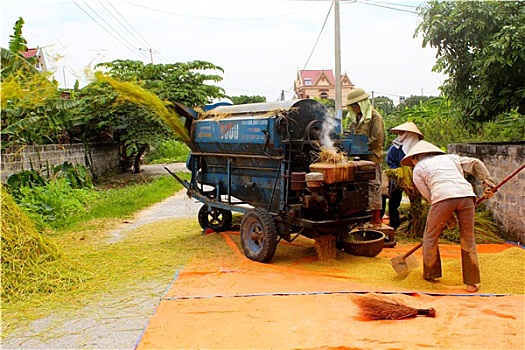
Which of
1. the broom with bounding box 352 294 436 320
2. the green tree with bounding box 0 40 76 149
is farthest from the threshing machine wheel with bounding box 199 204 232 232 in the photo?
the broom with bounding box 352 294 436 320

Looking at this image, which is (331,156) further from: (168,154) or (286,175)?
(168,154)

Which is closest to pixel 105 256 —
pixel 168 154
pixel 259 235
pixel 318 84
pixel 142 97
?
pixel 259 235

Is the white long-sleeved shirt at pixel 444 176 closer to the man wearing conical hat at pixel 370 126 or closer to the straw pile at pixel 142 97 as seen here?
the man wearing conical hat at pixel 370 126

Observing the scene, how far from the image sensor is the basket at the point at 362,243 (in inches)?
268

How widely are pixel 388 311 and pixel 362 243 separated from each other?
2339mm

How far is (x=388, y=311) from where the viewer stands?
14.8ft

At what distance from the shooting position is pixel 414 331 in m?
4.09

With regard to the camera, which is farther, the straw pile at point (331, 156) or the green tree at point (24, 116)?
the green tree at point (24, 116)

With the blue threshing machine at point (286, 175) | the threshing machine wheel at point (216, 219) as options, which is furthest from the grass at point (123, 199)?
the blue threshing machine at point (286, 175)

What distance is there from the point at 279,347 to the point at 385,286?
1.97 m

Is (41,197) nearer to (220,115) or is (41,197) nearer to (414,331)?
(220,115)

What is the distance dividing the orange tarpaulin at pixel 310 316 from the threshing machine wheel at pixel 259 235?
0.49m

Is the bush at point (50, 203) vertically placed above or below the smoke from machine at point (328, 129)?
below

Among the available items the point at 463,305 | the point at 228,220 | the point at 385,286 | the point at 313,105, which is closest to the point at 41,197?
the point at 228,220
